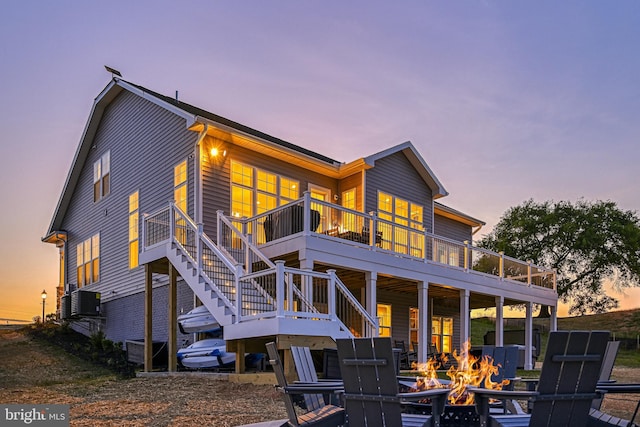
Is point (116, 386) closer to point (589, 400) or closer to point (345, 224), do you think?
point (345, 224)

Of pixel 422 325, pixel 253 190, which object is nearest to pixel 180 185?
pixel 253 190

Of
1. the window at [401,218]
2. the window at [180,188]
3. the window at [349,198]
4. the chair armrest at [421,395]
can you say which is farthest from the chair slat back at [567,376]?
the window at [349,198]

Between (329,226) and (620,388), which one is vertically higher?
(329,226)

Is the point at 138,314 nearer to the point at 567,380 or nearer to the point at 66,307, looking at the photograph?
the point at 66,307

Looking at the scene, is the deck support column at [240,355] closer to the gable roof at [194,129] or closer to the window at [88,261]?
the gable roof at [194,129]

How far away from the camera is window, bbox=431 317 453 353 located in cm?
2105

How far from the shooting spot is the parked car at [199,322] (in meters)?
12.6

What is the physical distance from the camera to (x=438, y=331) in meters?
21.3

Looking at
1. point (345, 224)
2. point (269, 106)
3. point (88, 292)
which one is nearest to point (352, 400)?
point (345, 224)

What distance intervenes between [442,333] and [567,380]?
17.7 metres

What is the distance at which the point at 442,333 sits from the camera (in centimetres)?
2150

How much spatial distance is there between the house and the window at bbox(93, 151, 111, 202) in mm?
69

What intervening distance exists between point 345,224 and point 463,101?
28.1 ft

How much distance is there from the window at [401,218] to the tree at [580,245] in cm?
1912
